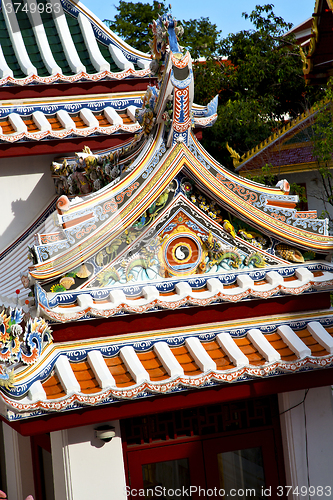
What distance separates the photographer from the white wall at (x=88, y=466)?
17.9ft

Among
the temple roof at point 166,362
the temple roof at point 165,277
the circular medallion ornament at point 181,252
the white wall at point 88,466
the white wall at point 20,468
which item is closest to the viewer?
the temple roof at point 166,362

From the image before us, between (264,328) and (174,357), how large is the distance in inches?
44.7

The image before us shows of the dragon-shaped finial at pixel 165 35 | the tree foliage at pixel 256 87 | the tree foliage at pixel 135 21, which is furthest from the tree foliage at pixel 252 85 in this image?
the dragon-shaped finial at pixel 165 35

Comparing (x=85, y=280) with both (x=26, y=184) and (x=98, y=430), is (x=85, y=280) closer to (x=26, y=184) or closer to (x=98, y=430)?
(x=98, y=430)

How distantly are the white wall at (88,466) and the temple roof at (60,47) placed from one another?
6099 millimetres

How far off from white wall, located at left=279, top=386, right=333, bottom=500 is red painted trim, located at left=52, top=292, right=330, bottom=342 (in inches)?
37.7

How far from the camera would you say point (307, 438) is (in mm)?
6223

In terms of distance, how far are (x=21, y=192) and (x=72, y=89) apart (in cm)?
199

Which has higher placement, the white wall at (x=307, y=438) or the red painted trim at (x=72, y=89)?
the red painted trim at (x=72, y=89)

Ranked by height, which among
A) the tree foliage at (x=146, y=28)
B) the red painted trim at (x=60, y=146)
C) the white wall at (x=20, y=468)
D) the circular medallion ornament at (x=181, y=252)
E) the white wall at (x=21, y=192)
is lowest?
the white wall at (x=20, y=468)

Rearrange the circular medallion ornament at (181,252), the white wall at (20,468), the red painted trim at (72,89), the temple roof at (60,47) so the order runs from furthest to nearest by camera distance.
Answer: the temple roof at (60,47) → the red painted trim at (72,89) → the white wall at (20,468) → the circular medallion ornament at (181,252)

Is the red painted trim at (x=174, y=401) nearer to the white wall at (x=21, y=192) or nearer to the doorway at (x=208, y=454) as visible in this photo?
the doorway at (x=208, y=454)

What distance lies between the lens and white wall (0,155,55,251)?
29.8 ft

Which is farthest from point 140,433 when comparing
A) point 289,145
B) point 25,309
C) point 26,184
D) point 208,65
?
point 208,65
